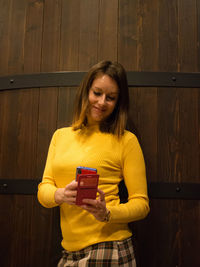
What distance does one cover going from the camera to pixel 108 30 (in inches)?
52.3

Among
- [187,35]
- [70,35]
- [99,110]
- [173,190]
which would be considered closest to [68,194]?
[99,110]

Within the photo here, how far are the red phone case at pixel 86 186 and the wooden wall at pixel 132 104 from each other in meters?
0.48

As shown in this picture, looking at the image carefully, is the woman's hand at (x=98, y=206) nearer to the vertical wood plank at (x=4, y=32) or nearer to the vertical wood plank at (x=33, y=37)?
the vertical wood plank at (x=33, y=37)

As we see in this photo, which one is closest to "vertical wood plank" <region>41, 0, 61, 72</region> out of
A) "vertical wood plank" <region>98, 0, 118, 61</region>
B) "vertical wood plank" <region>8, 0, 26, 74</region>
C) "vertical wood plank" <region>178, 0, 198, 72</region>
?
"vertical wood plank" <region>8, 0, 26, 74</region>

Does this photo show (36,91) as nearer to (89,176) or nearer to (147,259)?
(89,176)

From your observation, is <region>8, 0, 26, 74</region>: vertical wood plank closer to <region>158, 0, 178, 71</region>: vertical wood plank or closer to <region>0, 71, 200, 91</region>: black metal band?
<region>0, 71, 200, 91</region>: black metal band

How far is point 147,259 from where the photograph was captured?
119 cm

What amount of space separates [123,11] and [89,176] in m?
0.96

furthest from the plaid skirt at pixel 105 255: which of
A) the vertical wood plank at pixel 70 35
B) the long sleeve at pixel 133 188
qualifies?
the vertical wood plank at pixel 70 35

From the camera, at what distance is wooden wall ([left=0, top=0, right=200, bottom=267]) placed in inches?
47.8

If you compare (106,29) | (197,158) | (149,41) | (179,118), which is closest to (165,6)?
(149,41)

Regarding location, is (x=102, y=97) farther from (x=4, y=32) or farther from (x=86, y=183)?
(x=4, y=32)

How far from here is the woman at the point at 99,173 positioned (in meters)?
0.97

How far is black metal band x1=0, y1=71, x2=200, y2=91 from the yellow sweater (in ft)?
1.04
